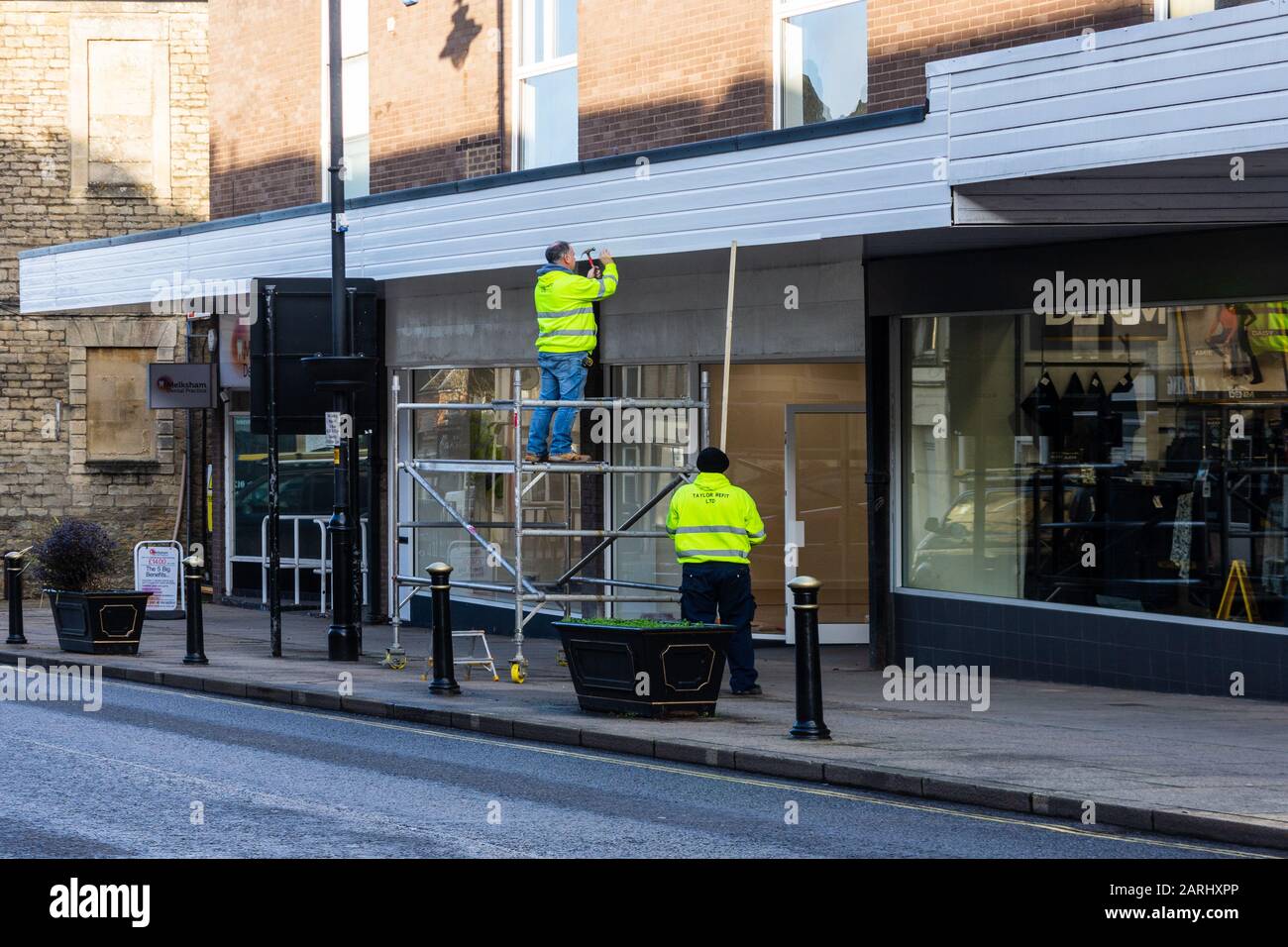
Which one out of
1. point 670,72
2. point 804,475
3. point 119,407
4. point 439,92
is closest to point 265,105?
point 439,92

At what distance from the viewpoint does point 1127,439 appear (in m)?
14.4

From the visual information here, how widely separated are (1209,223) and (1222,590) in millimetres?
2730

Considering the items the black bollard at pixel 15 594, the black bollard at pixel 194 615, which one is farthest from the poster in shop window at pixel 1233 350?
the black bollard at pixel 15 594

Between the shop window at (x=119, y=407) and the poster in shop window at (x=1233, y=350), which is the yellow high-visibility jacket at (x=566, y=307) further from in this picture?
the shop window at (x=119, y=407)

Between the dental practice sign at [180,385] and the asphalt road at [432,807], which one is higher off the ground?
the dental practice sign at [180,385]

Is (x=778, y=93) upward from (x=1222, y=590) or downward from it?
upward

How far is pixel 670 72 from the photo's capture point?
17.5 m

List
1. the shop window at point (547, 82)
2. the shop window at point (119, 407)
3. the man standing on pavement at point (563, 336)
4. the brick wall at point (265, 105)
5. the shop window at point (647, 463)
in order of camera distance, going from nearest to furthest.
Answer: the man standing on pavement at point (563, 336) < the shop window at point (647, 463) < the shop window at point (547, 82) < the brick wall at point (265, 105) < the shop window at point (119, 407)

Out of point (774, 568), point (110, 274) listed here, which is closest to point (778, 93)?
point (774, 568)

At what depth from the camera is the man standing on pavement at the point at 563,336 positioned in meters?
15.1

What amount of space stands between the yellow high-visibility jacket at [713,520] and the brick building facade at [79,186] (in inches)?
614

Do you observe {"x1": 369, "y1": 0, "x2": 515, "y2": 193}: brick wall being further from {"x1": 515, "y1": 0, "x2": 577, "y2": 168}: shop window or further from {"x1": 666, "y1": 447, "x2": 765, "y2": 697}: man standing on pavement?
{"x1": 666, "y1": 447, "x2": 765, "y2": 697}: man standing on pavement

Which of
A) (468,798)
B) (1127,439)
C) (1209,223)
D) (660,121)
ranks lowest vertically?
(468,798)
